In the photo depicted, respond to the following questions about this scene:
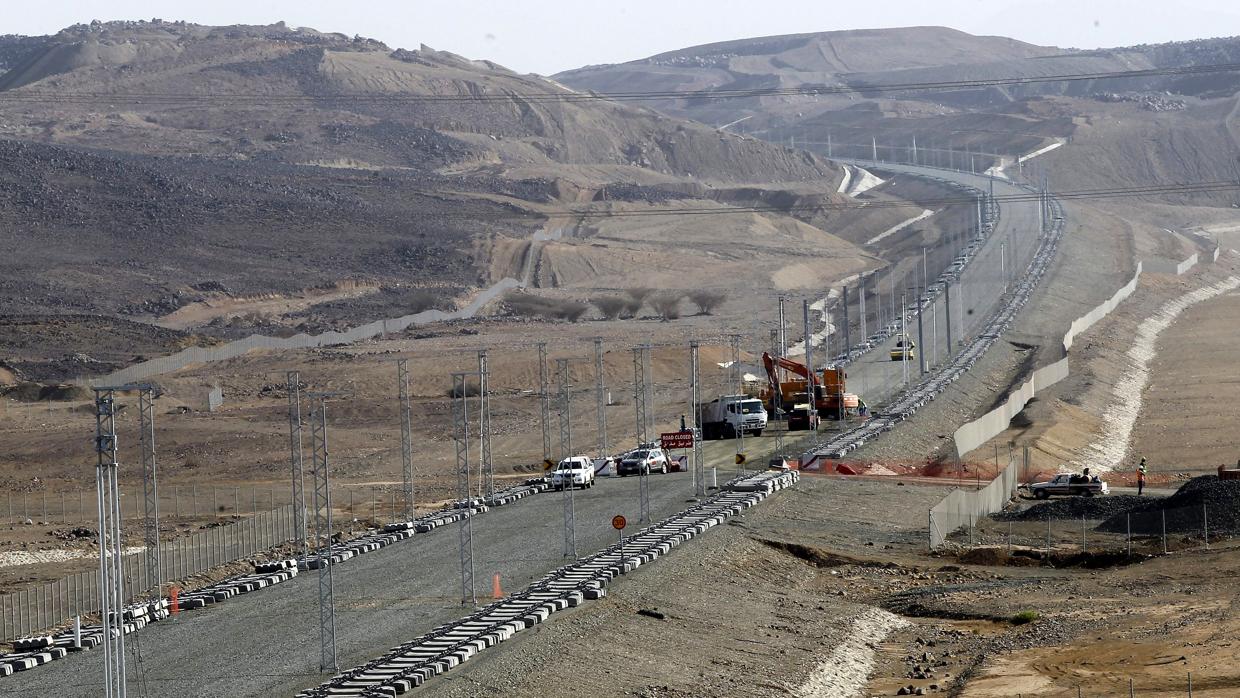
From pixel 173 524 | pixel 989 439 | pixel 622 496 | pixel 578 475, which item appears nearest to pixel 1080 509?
pixel 622 496

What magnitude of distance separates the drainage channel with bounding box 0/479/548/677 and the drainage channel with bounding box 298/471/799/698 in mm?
2470

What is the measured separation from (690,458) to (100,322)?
7103 centimetres

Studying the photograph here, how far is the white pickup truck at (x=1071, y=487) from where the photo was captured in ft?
215

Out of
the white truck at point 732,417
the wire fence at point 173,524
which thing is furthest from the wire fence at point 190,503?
the white truck at point 732,417

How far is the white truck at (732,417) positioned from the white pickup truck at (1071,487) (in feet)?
55.3

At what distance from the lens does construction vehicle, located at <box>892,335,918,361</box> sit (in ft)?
350

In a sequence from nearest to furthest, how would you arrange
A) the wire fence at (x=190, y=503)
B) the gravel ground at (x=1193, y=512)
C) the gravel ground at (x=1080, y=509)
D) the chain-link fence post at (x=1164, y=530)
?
the chain-link fence post at (x=1164, y=530) < the gravel ground at (x=1193, y=512) < the gravel ground at (x=1080, y=509) < the wire fence at (x=190, y=503)

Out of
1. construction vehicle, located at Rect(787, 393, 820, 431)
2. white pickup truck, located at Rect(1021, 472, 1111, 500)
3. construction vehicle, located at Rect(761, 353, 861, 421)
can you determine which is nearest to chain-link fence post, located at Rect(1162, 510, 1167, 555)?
white pickup truck, located at Rect(1021, 472, 1111, 500)

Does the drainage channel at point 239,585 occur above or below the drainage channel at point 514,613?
below

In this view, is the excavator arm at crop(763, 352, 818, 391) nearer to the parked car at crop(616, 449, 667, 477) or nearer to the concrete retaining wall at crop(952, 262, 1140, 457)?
the concrete retaining wall at crop(952, 262, 1140, 457)

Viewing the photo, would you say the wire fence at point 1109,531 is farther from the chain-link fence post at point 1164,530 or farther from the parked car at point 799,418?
the parked car at point 799,418

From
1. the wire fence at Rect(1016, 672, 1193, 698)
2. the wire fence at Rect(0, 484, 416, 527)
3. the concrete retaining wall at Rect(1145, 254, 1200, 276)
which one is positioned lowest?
the wire fence at Rect(0, 484, 416, 527)

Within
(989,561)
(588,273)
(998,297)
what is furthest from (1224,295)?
(989,561)

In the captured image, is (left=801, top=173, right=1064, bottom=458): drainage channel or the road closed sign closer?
the road closed sign
